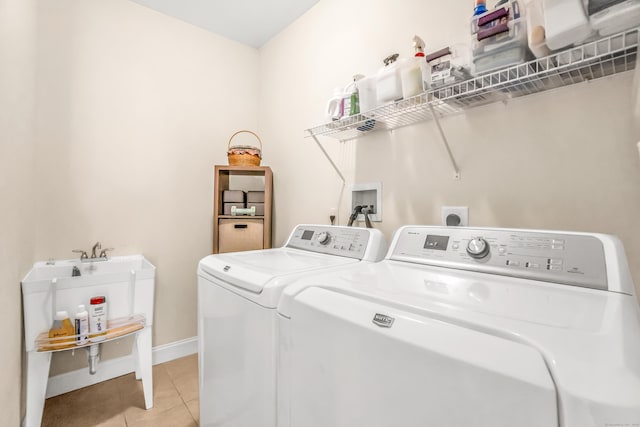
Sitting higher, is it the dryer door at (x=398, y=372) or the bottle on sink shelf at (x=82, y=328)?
the dryer door at (x=398, y=372)

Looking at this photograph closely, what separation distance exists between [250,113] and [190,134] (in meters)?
0.59

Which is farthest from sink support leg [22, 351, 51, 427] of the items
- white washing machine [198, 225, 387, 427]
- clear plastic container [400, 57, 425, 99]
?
clear plastic container [400, 57, 425, 99]

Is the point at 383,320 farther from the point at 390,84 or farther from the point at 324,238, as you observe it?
the point at 390,84

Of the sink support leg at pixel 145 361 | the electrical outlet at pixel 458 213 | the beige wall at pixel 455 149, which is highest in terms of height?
the beige wall at pixel 455 149

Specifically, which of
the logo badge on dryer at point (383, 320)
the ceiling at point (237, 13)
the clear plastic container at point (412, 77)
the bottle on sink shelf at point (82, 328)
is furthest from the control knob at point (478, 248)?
the ceiling at point (237, 13)

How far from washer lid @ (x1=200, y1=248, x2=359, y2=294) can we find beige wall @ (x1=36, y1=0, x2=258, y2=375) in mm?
1174

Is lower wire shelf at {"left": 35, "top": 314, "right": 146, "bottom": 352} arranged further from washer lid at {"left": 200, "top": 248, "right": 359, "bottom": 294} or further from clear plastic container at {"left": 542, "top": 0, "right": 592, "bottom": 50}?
clear plastic container at {"left": 542, "top": 0, "right": 592, "bottom": 50}

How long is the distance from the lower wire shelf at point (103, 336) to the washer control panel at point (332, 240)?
1.01 metres

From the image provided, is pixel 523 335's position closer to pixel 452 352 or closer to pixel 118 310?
pixel 452 352

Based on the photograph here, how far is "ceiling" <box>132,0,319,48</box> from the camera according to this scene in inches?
84.6

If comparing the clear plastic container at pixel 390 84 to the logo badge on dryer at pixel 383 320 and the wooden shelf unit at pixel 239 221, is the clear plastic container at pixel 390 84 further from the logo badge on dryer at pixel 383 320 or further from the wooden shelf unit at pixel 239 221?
the wooden shelf unit at pixel 239 221

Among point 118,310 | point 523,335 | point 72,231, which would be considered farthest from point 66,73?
point 523,335

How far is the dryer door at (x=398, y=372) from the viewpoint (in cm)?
45

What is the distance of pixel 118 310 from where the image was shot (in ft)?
5.81
